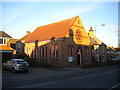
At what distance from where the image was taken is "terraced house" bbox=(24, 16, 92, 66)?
3002cm

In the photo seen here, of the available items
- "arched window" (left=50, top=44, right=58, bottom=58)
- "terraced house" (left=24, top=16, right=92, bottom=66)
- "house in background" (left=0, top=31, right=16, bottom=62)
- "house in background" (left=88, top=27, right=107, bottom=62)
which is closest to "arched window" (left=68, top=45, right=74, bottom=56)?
"terraced house" (left=24, top=16, right=92, bottom=66)

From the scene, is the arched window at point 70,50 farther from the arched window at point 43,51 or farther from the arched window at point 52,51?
the arched window at point 43,51

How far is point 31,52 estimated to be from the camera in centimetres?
3766

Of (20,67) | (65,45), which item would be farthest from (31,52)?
(20,67)

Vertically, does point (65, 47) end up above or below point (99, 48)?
above

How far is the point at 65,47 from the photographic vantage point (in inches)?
1181

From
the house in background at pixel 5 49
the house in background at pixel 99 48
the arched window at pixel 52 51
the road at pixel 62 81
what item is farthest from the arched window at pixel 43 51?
Result: the house in background at pixel 99 48

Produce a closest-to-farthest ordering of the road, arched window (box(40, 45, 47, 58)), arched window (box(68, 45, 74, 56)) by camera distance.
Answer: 1. the road
2. arched window (box(68, 45, 74, 56))
3. arched window (box(40, 45, 47, 58))

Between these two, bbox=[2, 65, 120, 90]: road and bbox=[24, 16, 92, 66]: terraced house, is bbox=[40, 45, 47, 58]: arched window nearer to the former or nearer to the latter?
bbox=[24, 16, 92, 66]: terraced house

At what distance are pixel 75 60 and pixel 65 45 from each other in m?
4.62

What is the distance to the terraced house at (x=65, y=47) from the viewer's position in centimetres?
3002

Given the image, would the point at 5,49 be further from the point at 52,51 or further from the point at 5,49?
the point at 52,51

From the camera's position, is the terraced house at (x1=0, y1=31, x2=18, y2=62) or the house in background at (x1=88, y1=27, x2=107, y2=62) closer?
the terraced house at (x1=0, y1=31, x2=18, y2=62)

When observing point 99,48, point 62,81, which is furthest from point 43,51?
point 62,81
